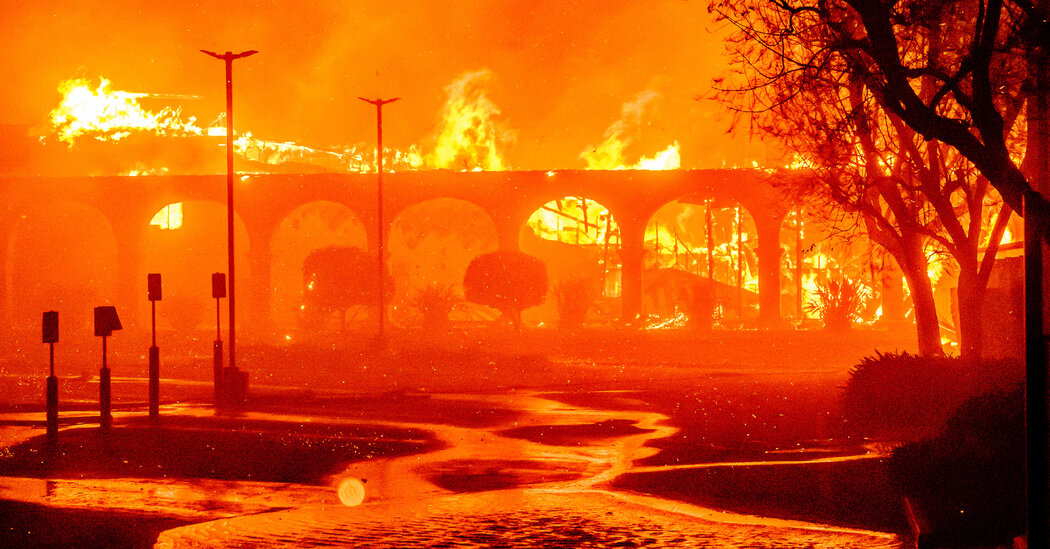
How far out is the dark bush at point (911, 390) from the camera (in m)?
13.6

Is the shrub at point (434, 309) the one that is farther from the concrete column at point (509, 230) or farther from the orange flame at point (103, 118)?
the orange flame at point (103, 118)

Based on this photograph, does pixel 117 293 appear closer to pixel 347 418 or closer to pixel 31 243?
pixel 31 243

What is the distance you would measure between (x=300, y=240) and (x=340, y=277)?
21.1 meters

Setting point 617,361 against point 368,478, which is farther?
point 617,361

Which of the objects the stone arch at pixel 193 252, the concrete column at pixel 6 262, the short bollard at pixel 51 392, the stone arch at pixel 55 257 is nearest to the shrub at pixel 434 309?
the stone arch at pixel 55 257

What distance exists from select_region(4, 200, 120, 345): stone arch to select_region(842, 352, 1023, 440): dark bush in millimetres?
43563

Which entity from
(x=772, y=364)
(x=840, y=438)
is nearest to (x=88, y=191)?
(x=772, y=364)

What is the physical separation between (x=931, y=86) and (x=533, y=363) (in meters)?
15.0

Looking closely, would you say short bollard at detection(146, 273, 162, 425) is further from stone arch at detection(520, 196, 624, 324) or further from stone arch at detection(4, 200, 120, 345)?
stone arch at detection(4, 200, 120, 345)

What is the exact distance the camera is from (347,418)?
17.3 metres

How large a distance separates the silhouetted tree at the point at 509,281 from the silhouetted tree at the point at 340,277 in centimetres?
412

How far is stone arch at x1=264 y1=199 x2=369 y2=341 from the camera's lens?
208 ft

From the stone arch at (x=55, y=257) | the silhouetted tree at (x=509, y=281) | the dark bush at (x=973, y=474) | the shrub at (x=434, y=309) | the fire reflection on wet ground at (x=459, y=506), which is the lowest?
the fire reflection on wet ground at (x=459, y=506)

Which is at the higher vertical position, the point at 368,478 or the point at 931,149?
the point at 931,149
